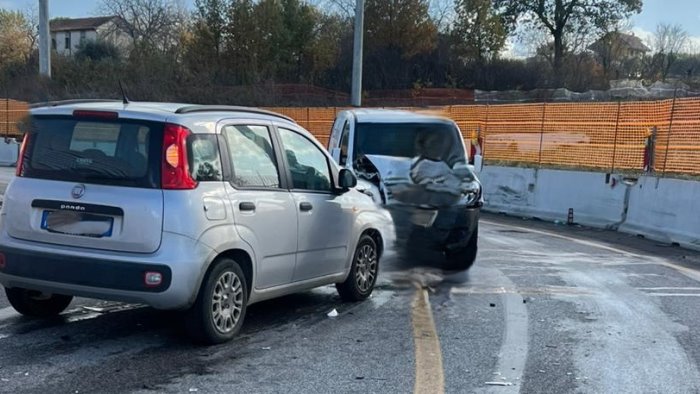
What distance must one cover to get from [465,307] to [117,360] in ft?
11.3

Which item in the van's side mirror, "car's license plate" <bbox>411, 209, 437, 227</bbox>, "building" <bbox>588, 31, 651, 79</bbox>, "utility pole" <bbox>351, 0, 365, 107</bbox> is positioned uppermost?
"building" <bbox>588, 31, 651, 79</bbox>

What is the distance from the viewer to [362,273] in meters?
7.51

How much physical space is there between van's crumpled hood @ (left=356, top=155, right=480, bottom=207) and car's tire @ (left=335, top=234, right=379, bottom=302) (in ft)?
5.50

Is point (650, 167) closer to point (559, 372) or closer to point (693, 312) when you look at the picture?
point (693, 312)

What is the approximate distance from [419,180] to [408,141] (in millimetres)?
926

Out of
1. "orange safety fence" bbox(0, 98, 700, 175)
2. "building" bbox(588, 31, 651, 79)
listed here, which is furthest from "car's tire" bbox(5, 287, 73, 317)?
"building" bbox(588, 31, 651, 79)

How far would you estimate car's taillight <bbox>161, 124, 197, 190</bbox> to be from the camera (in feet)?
17.3

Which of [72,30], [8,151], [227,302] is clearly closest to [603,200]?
[227,302]

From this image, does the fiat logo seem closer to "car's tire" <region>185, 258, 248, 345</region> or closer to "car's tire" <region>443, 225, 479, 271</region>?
"car's tire" <region>185, 258, 248, 345</region>

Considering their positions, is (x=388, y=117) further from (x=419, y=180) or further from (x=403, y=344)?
(x=403, y=344)

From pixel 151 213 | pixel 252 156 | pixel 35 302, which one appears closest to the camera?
pixel 151 213

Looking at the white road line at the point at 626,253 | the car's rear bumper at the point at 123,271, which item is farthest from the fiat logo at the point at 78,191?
the white road line at the point at 626,253

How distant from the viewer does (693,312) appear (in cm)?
730

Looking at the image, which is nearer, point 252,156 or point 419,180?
point 252,156
